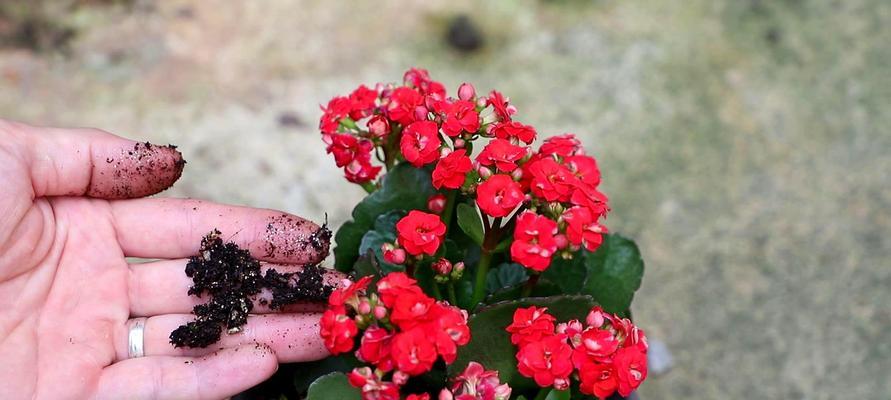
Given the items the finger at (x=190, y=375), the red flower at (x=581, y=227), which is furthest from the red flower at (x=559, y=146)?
the finger at (x=190, y=375)

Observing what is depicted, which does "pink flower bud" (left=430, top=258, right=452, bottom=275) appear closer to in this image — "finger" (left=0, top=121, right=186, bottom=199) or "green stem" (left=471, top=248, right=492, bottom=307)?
"green stem" (left=471, top=248, right=492, bottom=307)

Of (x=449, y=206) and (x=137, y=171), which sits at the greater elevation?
(x=449, y=206)

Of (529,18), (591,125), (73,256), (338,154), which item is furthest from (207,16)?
(338,154)

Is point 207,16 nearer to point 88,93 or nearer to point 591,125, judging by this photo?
point 88,93

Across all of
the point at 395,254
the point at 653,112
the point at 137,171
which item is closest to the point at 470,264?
the point at 395,254

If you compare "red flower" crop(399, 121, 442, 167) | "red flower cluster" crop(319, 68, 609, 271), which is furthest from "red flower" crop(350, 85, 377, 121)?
"red flower" crop(399, 121, 442, 167)

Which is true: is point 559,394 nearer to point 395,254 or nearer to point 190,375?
point 395,254
